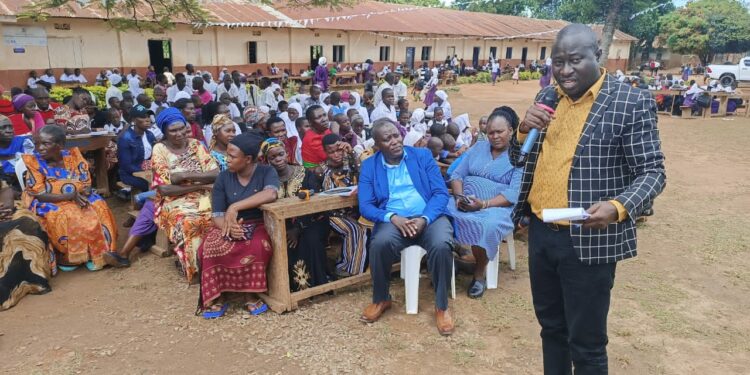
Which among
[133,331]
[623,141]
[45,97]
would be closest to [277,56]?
[45,97]

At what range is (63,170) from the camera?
437cm

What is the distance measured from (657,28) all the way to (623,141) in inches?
1788

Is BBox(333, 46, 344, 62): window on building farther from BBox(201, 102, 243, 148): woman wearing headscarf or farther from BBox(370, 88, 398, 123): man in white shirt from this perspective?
BBox(201, 102, 243, 148): woman wearing headscarf

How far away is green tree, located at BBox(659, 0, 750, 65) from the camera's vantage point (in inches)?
1423

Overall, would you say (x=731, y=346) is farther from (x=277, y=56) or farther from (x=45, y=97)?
(x=277, y=56)

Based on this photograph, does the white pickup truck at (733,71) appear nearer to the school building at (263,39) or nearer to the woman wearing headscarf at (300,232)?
the school building at (263,39)

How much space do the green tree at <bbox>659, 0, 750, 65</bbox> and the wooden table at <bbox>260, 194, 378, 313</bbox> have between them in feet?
135

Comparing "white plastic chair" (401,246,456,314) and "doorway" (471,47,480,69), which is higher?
"doorway" (471,47,480,69)

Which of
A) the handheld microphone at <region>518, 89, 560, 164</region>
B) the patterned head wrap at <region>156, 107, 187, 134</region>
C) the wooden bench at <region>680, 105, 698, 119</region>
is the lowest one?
the wooden bench at <region>680, 105, 698, 119</region>

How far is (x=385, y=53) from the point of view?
26031 millimetres

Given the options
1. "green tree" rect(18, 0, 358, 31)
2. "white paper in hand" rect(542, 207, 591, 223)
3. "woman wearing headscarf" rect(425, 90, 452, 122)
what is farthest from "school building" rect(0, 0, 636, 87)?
"white paper in hand" rect(542, 207, 591, 223)

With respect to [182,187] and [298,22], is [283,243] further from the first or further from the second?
[298,22]

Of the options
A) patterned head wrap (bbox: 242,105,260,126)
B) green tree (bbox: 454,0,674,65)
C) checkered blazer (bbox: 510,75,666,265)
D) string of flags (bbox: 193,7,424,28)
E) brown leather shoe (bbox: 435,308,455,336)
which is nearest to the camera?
checkered blazer (bbox: 510,75,666,265)

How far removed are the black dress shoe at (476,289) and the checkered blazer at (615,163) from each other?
1945 mm
